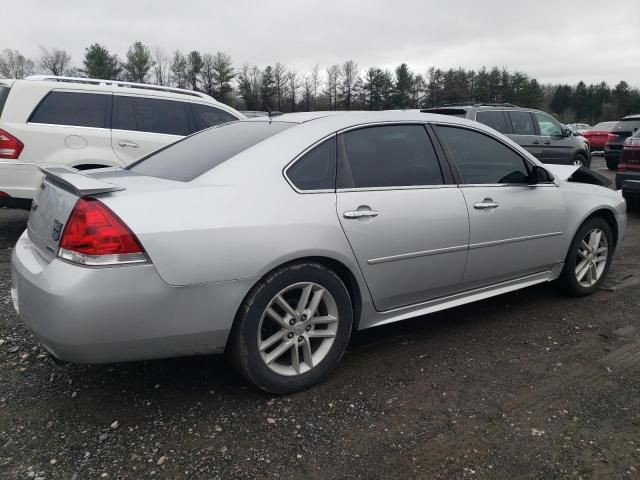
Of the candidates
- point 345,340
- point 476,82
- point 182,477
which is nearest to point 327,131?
point 345,340

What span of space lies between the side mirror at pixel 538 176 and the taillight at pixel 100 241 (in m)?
2.82

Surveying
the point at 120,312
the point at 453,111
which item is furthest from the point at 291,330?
the point at 453,111

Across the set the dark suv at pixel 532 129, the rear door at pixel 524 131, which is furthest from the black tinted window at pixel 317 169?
the rear door at pixel 524 131

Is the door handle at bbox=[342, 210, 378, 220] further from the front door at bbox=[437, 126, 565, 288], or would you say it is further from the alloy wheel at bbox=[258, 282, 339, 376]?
the front door at bbox=[437, 126, 565, 288]

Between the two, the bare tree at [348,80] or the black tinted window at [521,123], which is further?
the bare tree at [348,80]

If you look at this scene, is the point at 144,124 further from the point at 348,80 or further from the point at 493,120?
the point at 348,80

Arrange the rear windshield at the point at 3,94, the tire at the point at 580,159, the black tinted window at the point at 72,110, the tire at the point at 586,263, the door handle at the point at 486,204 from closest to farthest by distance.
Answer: the door handle at the point at 486,204 → the tire at the point at 586,263 → the rear windshield at the point at 3,94 → the black tinted window at the point at 72,110 → the tire at the point at 580,159

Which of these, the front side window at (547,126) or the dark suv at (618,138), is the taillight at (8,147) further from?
the dark suv at (618,138)

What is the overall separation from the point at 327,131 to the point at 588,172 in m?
2.66

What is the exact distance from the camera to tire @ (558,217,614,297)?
161 inches

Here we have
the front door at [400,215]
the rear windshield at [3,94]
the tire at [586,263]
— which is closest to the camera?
the front door at [400,215]

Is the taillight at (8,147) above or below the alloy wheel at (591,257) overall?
above

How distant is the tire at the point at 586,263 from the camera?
408 cm

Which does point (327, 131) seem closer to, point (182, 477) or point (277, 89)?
point (182, 477)
